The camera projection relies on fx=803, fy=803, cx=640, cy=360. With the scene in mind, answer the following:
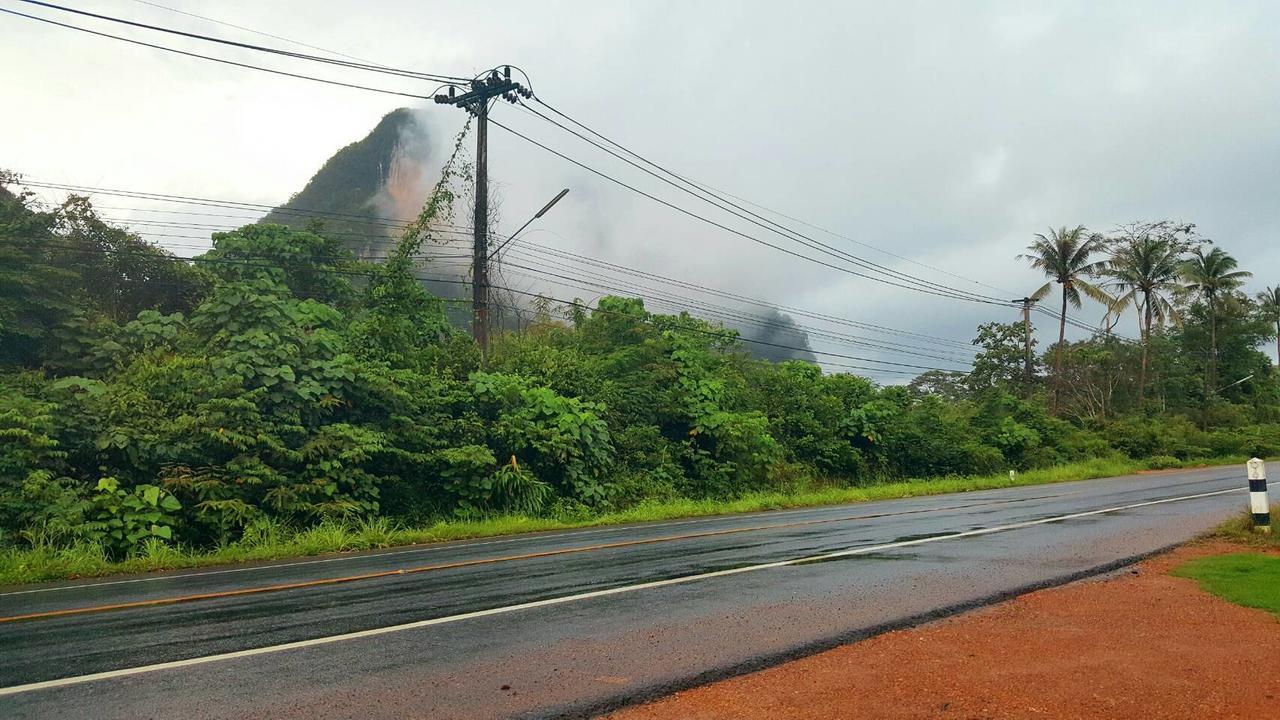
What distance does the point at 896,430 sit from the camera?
32.3m

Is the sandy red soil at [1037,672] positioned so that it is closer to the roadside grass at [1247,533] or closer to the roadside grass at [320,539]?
the roadside grass at [1247,533]

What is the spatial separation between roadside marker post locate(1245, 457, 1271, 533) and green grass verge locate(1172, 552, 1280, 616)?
5.70 ft

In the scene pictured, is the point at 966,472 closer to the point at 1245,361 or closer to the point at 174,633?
the point at 174,633

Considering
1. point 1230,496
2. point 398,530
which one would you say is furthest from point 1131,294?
point 398,530

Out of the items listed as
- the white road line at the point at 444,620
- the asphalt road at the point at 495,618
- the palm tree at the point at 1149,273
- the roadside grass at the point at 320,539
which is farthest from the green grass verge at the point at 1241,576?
the palm tree at the point at 1149,273

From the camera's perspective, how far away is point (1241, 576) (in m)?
7.36

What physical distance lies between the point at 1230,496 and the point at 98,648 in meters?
21.1

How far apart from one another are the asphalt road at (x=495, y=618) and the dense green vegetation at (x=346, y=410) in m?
3.31

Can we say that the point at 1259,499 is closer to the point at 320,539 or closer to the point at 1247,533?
the point at 1247,533

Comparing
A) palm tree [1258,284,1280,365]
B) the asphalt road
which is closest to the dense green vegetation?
the asphalt road

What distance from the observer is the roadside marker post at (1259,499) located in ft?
33.3

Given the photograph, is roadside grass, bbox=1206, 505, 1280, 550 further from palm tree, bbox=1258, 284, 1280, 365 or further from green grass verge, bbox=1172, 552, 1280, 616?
palm tree, bbox=1258, 284, 1280, 365

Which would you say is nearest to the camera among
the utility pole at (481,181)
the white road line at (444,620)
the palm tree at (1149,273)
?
the white road line at (444,620)

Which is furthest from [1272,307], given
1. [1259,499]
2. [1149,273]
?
[1259,499]
